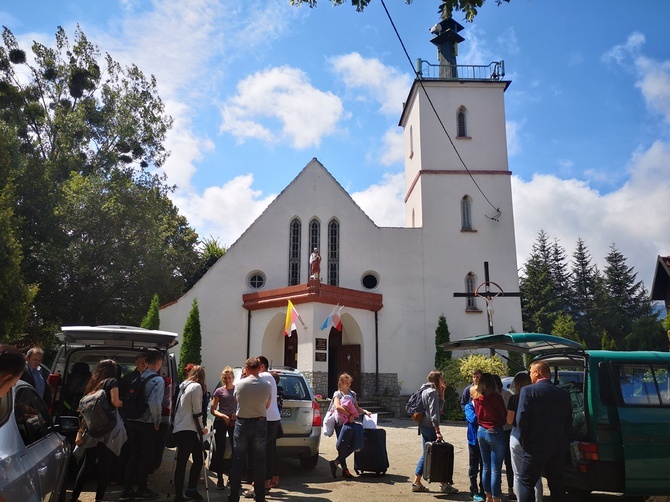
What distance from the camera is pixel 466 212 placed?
81.4 feet

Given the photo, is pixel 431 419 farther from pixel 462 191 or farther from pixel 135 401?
pixel 462 191

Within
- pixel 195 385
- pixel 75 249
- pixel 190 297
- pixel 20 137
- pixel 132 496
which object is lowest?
pixel 132 496

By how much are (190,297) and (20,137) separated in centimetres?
1608

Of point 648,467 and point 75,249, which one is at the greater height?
point 75,249

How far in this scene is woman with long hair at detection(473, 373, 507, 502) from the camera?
6.96m

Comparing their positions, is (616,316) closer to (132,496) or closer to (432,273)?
(432,273)

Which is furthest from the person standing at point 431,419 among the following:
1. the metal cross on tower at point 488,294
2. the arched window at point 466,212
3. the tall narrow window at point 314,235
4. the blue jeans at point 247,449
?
the arched window at point 466,212

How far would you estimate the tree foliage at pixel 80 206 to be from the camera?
80.3 feet

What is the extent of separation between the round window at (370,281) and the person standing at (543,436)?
1769 centimetres

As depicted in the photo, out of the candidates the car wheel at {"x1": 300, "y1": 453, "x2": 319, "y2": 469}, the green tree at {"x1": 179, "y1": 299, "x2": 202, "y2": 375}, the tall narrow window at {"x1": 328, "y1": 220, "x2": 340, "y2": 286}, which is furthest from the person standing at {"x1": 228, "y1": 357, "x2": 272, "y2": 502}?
the tall narrow window at {"x1": 328, "y1": 220, "x2": 340, "y2": 286}

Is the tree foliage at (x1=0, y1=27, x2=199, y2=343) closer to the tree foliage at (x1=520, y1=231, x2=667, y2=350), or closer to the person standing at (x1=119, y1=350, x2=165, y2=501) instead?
the person standing at (x1=119, y1=350, x2=165, y2=501)

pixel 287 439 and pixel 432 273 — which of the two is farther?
pixel 432 273

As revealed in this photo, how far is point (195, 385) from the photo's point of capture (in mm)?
7121

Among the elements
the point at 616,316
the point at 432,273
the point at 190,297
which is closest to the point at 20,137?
the point at 190,297
